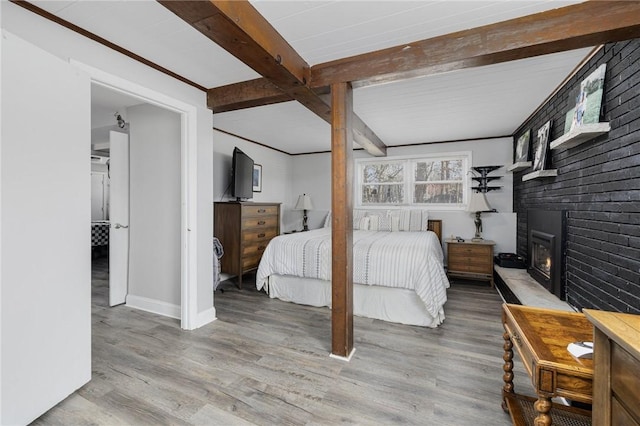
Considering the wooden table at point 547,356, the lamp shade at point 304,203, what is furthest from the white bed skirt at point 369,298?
the lamp shade at point 304,203

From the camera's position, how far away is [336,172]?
7.05 ft

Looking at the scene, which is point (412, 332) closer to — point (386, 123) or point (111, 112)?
point (386, 123)

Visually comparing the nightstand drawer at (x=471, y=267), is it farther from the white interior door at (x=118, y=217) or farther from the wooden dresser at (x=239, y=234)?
the white interior door at (x=118, y=217)

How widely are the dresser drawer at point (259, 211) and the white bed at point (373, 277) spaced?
68 centimetres

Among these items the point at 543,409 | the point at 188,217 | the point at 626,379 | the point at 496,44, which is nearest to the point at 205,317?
the point at 188,217

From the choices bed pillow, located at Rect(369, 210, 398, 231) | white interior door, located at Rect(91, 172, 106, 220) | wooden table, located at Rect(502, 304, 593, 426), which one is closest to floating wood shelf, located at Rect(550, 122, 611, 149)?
wooden table, located at Rect(502, 304, 593, 426)

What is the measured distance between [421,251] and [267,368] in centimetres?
181

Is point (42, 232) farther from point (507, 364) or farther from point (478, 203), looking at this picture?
point (478, 203)

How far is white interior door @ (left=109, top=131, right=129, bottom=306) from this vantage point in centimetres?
320

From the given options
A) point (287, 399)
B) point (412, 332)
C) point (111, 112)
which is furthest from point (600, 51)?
point (111, 112)

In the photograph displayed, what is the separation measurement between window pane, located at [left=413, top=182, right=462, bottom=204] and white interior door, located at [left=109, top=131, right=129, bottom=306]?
176 inches

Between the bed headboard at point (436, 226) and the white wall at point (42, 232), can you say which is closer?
the white wall at point (42, 232)

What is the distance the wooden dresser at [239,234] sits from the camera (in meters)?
3.80

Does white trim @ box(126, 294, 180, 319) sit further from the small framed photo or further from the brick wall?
the brick wall
